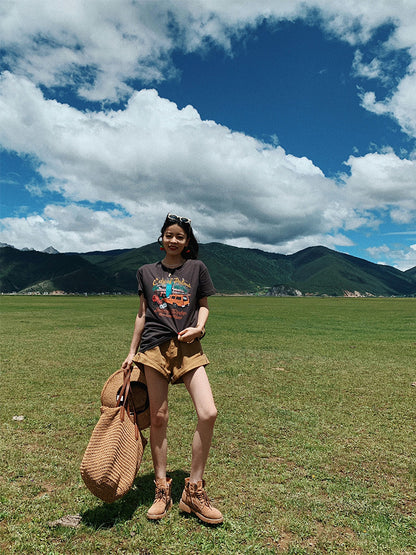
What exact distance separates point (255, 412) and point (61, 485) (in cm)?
430

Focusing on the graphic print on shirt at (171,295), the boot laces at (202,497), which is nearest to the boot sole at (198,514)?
the boot laces at (202,497)

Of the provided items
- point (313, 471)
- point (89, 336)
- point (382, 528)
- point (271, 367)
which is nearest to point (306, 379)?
point (271, 367)

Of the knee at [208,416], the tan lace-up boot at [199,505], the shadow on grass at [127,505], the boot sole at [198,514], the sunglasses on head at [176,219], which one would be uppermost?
the sunglasses on head at [176,219]

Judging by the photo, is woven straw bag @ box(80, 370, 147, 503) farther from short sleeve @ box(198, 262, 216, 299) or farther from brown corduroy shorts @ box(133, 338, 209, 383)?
short sleeve @ box(198, 262, 216, 299)

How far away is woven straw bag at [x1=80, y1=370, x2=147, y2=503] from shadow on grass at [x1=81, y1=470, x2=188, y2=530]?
1.63 feet

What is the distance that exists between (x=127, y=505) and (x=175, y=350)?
2049mm

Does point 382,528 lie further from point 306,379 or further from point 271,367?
point 271,367

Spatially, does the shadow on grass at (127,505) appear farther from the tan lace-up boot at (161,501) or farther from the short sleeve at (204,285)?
the short sleeve at (204,285)

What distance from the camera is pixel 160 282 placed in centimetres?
409

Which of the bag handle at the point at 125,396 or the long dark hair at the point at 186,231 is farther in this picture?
the long dark hair at the point at 186,231

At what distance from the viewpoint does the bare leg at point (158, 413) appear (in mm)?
3936

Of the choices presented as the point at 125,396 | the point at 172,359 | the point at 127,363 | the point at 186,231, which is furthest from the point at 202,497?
the point at 186,231

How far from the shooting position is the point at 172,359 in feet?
12.9

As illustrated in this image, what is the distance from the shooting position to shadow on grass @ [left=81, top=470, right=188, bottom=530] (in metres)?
3.90
